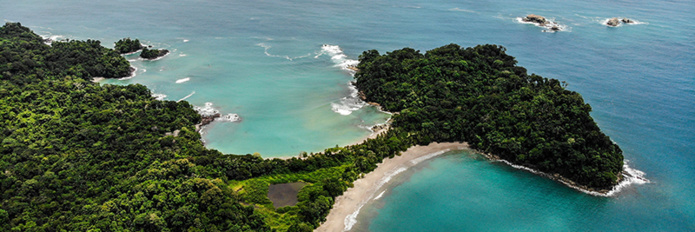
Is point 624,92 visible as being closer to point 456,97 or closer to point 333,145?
point 456,97

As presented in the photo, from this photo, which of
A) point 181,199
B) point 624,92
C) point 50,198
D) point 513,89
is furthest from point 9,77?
point 624,92

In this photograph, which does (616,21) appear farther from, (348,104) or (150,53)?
(150,53)

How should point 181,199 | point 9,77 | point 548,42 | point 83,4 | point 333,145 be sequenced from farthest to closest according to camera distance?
1. point 83,4
2. point 548,42
3. point 9,77
4. point 333,145
5. point 181,199

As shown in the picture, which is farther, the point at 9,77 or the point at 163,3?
the point at 163,3

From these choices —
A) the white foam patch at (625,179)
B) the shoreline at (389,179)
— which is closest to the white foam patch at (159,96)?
the shoreline at (389,179)

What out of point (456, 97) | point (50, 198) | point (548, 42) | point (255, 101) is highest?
point (548, 42)

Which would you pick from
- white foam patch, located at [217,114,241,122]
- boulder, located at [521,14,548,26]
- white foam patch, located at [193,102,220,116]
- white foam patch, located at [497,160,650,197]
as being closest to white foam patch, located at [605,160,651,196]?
white foam patch, located at [497,160,650,197]

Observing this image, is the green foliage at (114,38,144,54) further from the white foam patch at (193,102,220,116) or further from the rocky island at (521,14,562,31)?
the rocky island at (521,14,562,31)

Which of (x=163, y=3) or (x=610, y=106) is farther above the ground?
(x=163, y=3)
